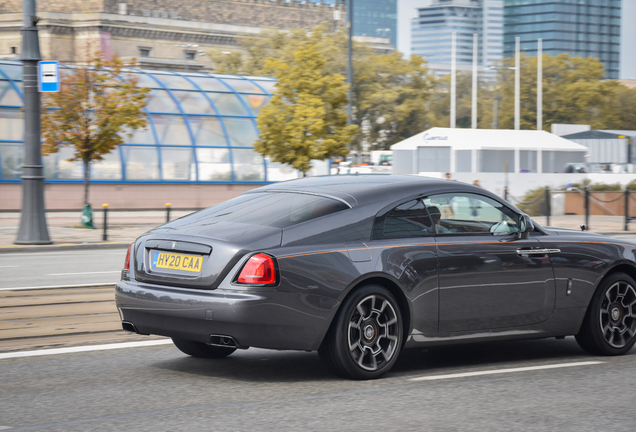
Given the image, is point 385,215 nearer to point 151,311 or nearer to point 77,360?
point 151,311

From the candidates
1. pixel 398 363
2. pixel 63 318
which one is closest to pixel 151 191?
pixel 63 318

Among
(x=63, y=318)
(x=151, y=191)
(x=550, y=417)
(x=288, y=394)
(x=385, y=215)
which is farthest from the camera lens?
(x=151, y=191)

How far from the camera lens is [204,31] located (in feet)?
337

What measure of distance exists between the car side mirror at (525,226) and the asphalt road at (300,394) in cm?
99

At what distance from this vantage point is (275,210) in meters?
6.31

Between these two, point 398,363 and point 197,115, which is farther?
point 197,115

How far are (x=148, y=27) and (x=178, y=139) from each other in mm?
63028

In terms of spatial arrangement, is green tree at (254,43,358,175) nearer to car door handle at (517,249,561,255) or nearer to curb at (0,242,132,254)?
curb at (0,242,132,254)

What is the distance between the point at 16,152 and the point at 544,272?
29.0 meters

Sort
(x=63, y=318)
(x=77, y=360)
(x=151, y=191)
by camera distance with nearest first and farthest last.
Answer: (x=77, y=360), (x=63, y=318), (x=151, y=191)

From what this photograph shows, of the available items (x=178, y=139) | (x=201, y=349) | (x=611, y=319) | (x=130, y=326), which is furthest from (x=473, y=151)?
(x=130, y=326)

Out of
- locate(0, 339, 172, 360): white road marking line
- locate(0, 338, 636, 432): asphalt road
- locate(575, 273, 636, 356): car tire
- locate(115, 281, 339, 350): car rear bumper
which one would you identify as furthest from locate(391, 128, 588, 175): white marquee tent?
locate(115, 281, 339, 350): car rear bumper

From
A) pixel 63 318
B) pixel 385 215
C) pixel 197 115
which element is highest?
pixel 197 115

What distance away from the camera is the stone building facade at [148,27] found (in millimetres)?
90750
